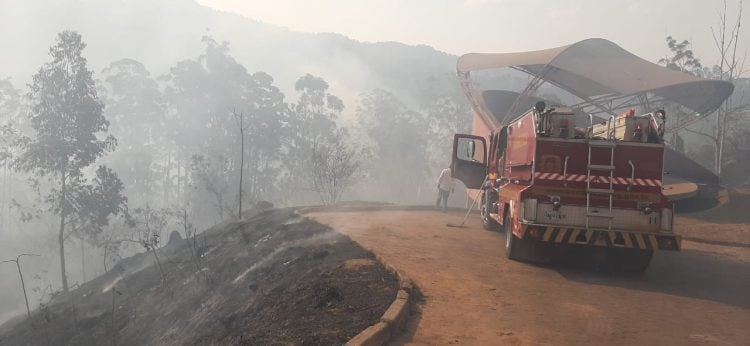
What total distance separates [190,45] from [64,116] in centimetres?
11322

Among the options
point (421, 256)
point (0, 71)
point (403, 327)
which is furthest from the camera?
point (0, 71)

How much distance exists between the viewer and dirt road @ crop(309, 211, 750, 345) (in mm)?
5520

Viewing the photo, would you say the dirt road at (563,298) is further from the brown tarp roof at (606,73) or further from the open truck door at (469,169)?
the brown tarp roof at (606,73)

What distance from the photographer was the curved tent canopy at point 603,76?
24016 millimetres

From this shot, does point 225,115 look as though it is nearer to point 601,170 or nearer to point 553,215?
point 553,215

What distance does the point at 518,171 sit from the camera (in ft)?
31.6

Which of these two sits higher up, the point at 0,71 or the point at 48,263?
the point at 0,71

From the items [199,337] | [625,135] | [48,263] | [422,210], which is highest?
[625,135]

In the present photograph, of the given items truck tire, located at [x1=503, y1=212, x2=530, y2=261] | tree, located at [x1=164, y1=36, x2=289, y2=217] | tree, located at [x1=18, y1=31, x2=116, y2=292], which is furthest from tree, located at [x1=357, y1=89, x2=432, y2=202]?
truck tire, located at [x1=503, y1=212, x2=530, y2=261]

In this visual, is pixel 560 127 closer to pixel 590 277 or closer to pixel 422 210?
pixel 590 277

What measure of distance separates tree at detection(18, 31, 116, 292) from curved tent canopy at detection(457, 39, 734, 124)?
19.4 meters

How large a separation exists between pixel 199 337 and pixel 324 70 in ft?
477

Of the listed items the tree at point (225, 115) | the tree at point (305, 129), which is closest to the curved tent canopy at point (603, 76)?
the tree at point (225, 115)

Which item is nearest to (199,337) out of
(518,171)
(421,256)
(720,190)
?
(421,256)
